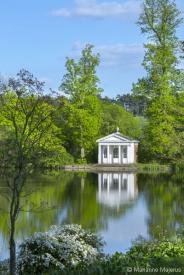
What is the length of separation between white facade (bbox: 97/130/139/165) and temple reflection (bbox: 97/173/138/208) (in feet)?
40.0

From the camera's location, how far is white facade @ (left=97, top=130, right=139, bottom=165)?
5191 centimetres

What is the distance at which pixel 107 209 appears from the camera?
21.6 m

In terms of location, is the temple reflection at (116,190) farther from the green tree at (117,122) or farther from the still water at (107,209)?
the green tree at (117,122)

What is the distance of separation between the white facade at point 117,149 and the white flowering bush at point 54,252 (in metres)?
41.4

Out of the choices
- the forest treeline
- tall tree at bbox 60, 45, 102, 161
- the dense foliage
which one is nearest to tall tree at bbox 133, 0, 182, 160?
the forest treeline

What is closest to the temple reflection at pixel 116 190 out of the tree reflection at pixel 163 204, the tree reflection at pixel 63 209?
the tree reflection at pixel 63 209

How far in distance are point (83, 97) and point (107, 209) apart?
2945 cm

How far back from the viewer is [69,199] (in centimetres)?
2448

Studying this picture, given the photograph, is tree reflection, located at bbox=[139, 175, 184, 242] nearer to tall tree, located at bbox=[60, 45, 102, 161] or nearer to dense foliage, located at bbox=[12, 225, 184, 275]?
Result: dense foliage, located at bbox=[12, 225, 184, 275]

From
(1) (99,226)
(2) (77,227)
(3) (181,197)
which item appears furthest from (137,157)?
(2) (77,227)

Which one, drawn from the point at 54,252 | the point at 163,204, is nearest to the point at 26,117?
the point at 54,252

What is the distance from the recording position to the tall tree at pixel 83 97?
49.4m

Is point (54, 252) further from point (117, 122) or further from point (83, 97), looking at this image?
point (117, 122)

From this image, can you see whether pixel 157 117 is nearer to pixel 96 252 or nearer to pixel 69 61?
pixel 69 61
